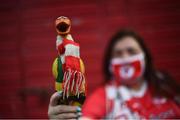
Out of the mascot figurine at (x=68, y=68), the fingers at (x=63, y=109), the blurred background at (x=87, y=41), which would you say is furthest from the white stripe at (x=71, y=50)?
the blurred background at (x=87, y=41)

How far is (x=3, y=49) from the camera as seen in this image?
2.53 meters

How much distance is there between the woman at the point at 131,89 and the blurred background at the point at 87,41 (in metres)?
1.22

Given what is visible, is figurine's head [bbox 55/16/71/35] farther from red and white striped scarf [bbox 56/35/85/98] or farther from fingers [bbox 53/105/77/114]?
fingers [bbox 53/105/77/114]

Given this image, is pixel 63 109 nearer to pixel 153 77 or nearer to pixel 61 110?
pixel 61 110

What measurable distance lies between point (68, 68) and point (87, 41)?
79.0 inches

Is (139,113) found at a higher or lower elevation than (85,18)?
lower

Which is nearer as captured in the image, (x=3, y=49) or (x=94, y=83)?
(x=3, y=49)

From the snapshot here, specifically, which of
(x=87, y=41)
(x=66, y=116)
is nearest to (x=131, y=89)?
(x=66, y=116)

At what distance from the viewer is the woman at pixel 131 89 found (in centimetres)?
129

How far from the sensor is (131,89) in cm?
138

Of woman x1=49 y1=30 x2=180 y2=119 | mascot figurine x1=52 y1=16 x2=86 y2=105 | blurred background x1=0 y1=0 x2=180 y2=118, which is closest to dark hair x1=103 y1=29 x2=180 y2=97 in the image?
woman x1=49 y1=30 x2=180 y2=119

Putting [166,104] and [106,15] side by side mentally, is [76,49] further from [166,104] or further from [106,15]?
[106,15]

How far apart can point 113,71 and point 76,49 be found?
1.09ft

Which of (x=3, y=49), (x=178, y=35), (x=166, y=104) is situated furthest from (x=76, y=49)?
(x=178, y=35)
